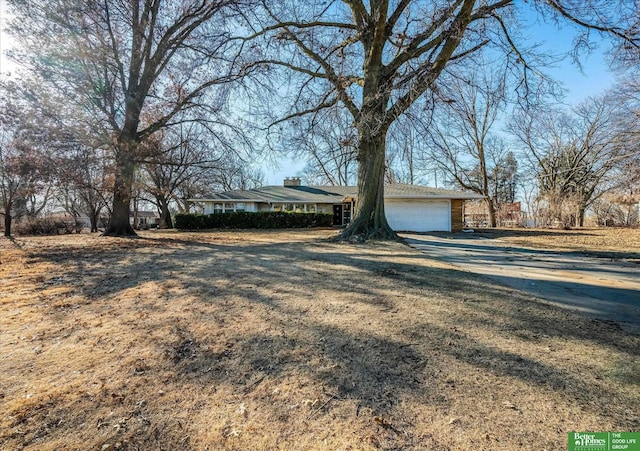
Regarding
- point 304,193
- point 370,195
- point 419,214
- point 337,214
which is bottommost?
point 419,214

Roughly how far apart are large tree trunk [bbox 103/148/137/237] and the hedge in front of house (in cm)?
721

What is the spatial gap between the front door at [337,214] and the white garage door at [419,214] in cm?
639

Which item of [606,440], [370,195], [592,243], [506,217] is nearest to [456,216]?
[592,243]

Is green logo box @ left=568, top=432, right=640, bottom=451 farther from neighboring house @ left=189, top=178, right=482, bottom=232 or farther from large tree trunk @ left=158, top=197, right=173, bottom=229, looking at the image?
large tree trunk @ left=158, top=197, right=173, bottom=229

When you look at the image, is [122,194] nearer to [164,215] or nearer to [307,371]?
[307,371]

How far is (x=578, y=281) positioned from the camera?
15.5 feet

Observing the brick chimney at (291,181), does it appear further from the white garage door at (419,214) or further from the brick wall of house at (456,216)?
the brick wall of house at (456,216)

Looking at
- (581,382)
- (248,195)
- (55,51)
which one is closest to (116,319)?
(581,382)

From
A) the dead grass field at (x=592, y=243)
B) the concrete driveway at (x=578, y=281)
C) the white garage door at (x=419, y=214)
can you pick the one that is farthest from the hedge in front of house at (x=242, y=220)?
the concrete driveway at (x=578, y=281)

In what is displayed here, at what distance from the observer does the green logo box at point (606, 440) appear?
153 centimetres

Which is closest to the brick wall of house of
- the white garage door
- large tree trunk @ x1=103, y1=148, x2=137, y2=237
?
the white garage door

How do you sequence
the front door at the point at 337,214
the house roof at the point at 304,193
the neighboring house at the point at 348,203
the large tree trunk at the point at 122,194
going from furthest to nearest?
the front door at the point at 337,214, the house roof at the point at 304,193, the neighboring house at the point at 348,203, the large tree trunk at the point at 122,194

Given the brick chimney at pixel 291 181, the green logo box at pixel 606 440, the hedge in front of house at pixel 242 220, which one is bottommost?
the green logo box at pixel 606 440

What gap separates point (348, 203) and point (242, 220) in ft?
27.4
